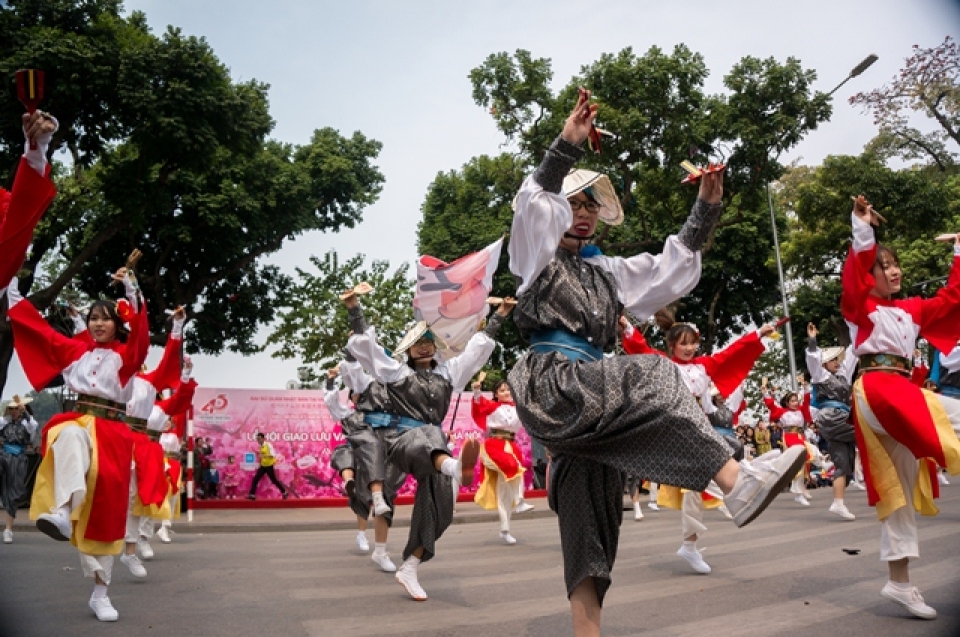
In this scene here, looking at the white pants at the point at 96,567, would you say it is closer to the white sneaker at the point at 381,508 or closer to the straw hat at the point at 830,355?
the white sneaker at the point at 381,508

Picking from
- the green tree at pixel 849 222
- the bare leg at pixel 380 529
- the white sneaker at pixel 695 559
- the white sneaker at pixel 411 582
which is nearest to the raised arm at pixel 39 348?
the white sneaker at pixel 411 582

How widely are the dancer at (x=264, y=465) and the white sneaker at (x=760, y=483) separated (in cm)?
1668

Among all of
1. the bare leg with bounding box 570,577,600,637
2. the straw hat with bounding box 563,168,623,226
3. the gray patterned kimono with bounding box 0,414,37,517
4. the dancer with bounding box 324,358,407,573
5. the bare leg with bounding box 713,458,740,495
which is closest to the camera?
the bare leg with bounding box 713,458,740,495

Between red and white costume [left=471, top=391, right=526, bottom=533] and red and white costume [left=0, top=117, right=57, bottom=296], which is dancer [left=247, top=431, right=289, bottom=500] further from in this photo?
red and white costume [left=0, top=117, right=57, bottom=296]

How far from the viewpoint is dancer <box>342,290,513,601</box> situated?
21.2 ft

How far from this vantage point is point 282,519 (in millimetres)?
15672

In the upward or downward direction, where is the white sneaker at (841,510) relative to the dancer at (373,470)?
downward

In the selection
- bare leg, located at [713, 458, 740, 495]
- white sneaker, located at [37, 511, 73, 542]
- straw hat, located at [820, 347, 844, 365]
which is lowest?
white sneaker, located at [37, 511, 73, 542]

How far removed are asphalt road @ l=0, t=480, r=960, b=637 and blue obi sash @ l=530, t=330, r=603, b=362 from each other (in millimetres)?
2034

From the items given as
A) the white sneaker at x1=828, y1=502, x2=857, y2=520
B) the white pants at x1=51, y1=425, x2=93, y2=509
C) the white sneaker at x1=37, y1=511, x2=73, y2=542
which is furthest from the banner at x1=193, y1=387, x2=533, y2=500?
the white sneaker at x1=37, y1=511, x2=73, y2=542

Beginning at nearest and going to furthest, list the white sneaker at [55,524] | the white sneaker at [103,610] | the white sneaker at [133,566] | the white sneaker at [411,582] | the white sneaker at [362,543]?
the white sneaker at [55,524], the white sneaker at [103,610], the white sneaker at [411,582], the white sneaker at [133,566], the white sneaker at [362,543]

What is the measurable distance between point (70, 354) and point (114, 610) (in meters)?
1.79

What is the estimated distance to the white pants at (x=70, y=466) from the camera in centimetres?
549

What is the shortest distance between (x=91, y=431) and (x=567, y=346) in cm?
387
